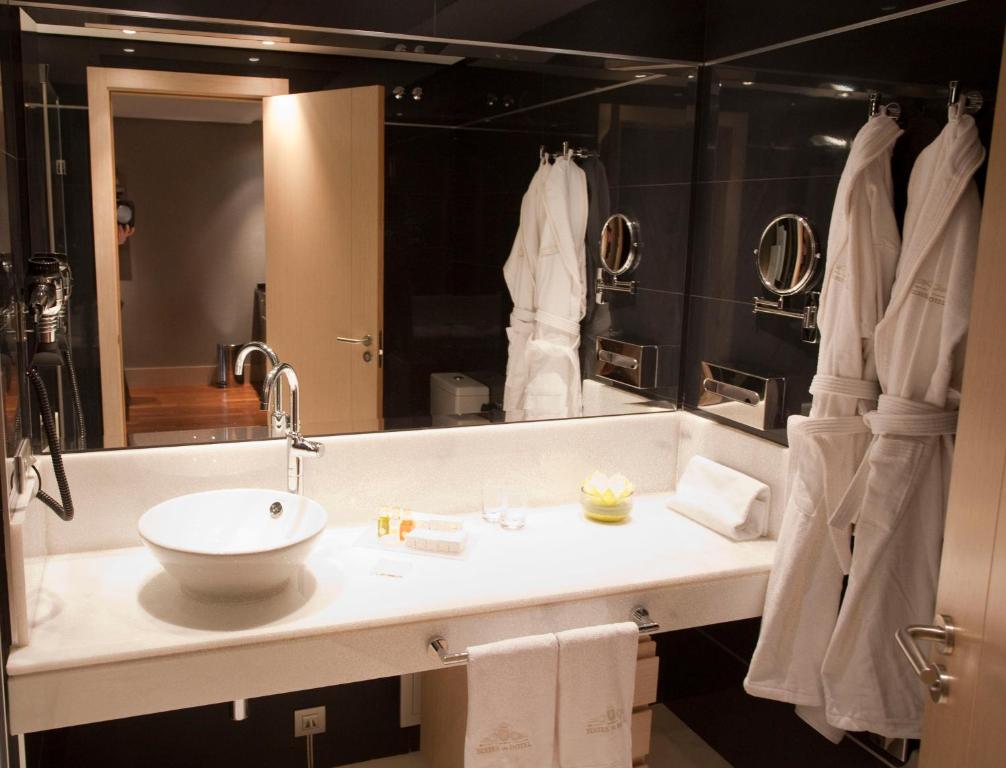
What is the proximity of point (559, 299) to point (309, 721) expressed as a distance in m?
1.36

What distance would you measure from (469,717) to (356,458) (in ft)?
2.34

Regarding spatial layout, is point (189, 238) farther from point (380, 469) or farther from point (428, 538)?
point (428, 538)

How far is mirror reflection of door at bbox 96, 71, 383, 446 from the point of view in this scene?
2053mm

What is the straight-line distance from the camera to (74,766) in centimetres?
231

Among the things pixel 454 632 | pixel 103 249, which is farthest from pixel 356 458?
pixel 103 249

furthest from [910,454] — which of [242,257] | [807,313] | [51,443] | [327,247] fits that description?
[51,443]

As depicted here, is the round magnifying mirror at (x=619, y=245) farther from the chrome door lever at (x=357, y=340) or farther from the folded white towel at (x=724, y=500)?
the chrome door lever at (x=357, y=340)

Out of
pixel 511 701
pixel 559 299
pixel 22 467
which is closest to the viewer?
pixel 22 467

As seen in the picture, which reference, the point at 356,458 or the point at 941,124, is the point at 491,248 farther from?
the point at 941,124

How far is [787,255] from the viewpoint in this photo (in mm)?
2182

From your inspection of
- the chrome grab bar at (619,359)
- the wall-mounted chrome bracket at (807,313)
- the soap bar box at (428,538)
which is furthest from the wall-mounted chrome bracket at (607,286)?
the soap bar box at (428,538)

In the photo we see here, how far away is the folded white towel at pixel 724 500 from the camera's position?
7.57 feet

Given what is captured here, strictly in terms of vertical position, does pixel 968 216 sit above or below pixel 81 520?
above

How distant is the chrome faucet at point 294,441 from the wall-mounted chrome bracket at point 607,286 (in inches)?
34.7
